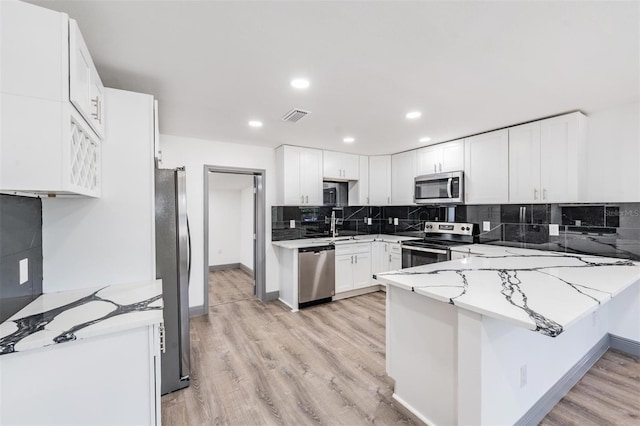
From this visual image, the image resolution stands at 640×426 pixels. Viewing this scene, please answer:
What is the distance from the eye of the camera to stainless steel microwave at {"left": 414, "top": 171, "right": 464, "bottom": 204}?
3.67m

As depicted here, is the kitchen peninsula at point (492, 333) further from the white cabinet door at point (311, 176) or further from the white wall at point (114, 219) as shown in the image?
the white cabinet door at point (311, 176)

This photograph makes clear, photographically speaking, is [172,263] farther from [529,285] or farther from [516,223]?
[516,223]

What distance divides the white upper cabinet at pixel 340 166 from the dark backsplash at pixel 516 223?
0.62 m

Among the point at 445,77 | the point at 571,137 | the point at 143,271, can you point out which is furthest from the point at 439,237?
the point at 143,271

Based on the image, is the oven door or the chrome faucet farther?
the chrome faucet

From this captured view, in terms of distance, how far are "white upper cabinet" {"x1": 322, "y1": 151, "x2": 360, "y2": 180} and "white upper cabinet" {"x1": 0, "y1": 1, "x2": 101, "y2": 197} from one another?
3423 mm

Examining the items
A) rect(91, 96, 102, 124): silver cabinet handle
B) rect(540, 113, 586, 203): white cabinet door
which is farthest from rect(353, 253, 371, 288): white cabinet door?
rect(91, 96, 102, 124): silver cabinet handle

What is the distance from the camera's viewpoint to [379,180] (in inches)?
193

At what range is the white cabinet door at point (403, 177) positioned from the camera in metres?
4.44

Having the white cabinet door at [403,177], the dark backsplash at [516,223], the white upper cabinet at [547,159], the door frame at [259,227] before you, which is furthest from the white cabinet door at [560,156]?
the door frame at [259,227]

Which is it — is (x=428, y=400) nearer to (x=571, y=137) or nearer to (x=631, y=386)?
(x=631, y=386)

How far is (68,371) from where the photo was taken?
3.99ft

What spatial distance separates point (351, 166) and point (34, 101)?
3979 mm

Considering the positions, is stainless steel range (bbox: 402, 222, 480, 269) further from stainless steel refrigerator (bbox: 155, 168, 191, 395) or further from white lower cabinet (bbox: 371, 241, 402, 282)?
stainless steel refrigerator (bbox: 155, 168, 191, 395)
